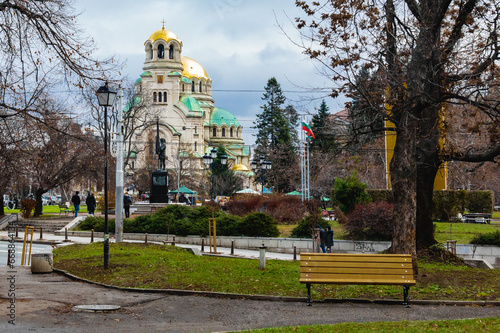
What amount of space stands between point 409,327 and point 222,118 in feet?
355

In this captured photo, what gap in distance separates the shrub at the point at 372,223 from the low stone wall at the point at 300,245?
2.59 feet

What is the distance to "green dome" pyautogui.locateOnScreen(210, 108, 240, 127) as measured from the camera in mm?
114831

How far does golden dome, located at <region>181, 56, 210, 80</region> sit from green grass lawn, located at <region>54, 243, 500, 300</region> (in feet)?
320

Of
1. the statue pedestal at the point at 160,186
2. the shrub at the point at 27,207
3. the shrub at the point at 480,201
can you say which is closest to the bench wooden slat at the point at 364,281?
the shrub at the point at 480,201

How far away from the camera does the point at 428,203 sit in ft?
60.3

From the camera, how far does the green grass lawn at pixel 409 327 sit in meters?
7.75

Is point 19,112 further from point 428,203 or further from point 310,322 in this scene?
point 428,203

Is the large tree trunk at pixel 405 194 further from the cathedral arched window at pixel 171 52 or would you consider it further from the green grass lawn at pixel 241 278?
the cathedral arched window at pixel 171 52

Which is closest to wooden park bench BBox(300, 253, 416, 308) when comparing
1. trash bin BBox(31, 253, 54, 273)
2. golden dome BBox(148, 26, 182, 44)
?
trash bin BBox(31, 253, 54, 273)

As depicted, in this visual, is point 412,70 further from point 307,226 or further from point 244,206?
point 244,206

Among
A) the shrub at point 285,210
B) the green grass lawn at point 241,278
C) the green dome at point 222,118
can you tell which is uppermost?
the green dome at point 222,118

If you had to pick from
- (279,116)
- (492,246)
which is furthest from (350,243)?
(279,116)

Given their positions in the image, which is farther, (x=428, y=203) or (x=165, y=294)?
(x=428, y=203)

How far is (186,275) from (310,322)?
4998mm
